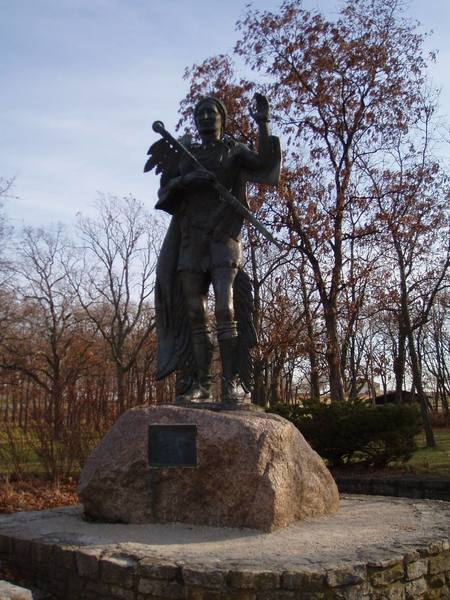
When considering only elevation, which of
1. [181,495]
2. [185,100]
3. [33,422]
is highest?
[185,100]

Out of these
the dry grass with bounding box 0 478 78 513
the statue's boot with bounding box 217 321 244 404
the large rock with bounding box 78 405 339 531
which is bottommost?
the dry grass with bounding box 0 478 78 513

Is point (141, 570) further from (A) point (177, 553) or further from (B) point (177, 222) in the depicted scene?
(B) point (177, 222)

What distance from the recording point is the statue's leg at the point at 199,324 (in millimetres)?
6188

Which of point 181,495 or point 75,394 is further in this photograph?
point 75,394

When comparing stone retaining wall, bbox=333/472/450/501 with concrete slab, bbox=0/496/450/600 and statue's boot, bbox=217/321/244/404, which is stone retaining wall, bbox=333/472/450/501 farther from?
statue's boot, bbox=217/321/244/404

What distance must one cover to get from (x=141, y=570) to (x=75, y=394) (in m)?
7.21

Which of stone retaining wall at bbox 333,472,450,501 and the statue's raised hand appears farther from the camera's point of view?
stone retaining wall at bbox 333,472,450,501

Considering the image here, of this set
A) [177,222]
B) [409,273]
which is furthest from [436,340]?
[177,222]

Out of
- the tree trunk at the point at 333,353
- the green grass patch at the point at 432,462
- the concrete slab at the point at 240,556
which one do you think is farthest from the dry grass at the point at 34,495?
the tree trunk at the point at 333,353

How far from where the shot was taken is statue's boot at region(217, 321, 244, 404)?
594cm

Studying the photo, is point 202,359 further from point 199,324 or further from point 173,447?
point 173,447

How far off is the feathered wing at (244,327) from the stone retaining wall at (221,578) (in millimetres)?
2284

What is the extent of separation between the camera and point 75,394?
1085 centimetres

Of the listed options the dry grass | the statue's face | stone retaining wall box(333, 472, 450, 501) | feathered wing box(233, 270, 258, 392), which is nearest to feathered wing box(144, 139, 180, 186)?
the statue's face
